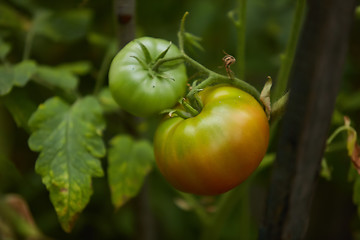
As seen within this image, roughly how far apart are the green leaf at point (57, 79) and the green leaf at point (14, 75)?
0.04m

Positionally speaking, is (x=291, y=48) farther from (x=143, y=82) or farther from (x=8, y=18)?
(x=8, y=18)

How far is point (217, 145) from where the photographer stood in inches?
19.0

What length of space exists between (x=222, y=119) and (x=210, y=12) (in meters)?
0.87

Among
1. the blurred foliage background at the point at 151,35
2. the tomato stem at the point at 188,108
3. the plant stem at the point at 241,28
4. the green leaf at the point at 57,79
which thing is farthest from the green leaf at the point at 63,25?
the tomato stem at the point at 188,108

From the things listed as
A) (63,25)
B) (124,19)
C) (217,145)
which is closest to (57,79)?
(124,19)

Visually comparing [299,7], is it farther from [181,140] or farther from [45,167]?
[45,167]

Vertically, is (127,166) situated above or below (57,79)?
below

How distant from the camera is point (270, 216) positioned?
474mm

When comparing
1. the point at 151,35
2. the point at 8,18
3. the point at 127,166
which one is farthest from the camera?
the point at 151,35

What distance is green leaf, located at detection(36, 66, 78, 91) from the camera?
0.77 meters

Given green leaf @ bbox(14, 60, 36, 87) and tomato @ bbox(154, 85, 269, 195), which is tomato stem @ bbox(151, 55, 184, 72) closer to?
tomato @ bbox(154, 85, 269, 195)

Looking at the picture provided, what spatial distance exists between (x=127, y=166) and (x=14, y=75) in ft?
0.82

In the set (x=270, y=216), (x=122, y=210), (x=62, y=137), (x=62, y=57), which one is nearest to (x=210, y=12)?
(x=62, y=57)

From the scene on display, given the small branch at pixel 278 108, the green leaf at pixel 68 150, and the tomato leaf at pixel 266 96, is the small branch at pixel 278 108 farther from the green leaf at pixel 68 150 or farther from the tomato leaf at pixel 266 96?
the green leaf at pixel 68 150
